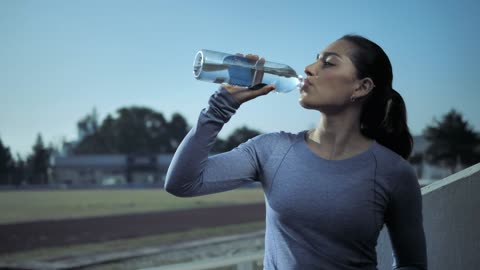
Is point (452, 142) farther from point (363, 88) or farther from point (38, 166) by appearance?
point (363, 88)

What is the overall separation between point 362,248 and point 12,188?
41.8 meters

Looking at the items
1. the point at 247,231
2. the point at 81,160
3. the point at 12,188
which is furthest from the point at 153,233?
the point at 81,160

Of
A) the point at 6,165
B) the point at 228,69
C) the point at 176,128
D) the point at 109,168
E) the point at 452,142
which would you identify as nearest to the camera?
the point at 228,69

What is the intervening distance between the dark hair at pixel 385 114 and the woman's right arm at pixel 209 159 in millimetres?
383

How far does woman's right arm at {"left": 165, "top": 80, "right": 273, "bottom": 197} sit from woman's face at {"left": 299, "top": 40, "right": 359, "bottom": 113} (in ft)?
0.41

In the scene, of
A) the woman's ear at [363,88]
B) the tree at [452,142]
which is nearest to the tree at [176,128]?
the tree at [452,142]

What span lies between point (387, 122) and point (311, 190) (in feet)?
1.45

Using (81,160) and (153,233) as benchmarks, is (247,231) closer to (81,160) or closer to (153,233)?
(153,233)

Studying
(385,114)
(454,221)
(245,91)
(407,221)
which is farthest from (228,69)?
(454,221)

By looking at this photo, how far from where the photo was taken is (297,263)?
4.75 feet

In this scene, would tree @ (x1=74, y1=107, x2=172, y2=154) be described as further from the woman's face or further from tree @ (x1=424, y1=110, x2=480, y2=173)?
the woman's face

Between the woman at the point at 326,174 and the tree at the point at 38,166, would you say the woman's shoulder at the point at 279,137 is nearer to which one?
the woman at the point at 326,174

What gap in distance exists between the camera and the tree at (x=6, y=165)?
103ft

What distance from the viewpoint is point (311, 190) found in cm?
146
